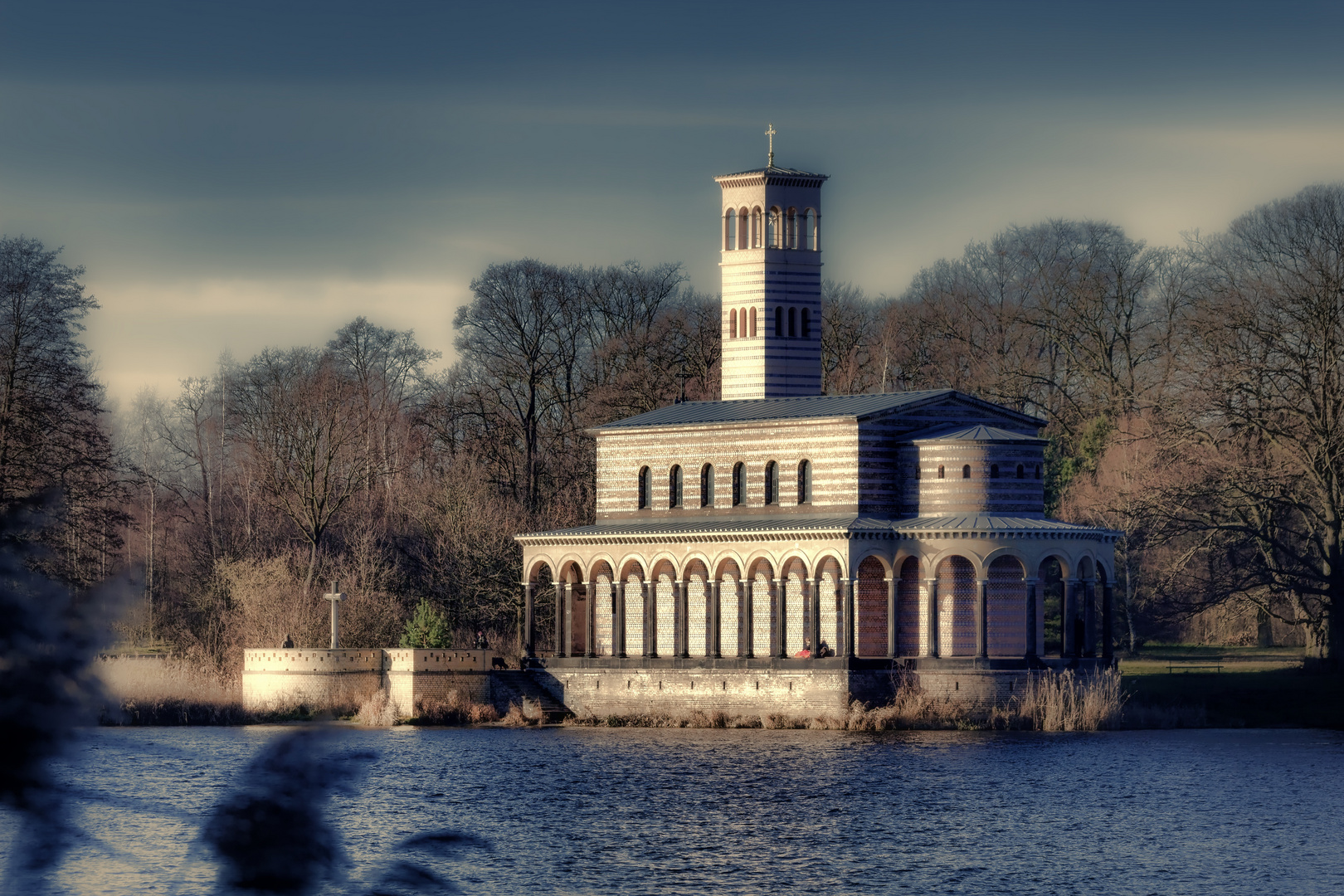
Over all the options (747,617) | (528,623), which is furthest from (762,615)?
(528,623)

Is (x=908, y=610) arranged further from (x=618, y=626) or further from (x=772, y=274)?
(x=772, y=274)

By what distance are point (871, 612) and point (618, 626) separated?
30.4 ft

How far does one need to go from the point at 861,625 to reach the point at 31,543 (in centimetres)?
5493

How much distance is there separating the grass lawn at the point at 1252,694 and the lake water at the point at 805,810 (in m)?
1.43

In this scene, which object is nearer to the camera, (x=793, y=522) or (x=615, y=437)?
(x=793, y=522)

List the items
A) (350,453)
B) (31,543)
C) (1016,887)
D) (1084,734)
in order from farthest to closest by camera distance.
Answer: (350,453) → (1084,734) → (1016,887) → (31,543)

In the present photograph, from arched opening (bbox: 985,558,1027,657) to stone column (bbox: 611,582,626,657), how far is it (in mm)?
12473

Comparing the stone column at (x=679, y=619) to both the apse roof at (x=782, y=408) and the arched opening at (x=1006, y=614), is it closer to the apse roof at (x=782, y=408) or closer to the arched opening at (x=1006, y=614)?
the apse roof at (x=782, y=408)

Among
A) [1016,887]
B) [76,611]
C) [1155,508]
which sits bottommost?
[1016,887]

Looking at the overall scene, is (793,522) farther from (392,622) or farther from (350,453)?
(350,453)

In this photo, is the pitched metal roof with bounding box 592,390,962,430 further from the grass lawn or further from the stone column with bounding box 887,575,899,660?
the grass lawn

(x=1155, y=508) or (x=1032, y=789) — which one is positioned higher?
(x=1155, y=508)

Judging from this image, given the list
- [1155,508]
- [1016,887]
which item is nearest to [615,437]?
[1155,508]

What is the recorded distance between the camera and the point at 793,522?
6303cm
